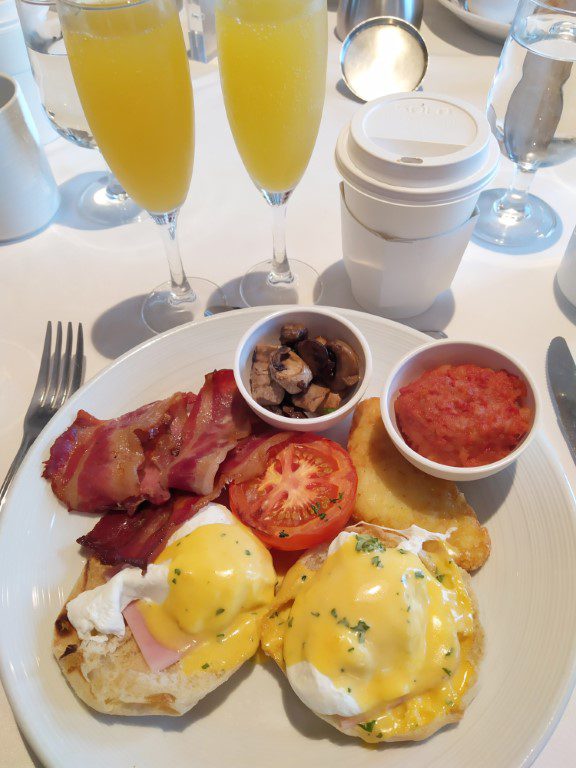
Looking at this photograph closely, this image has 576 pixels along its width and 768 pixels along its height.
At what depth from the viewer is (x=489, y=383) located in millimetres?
1438

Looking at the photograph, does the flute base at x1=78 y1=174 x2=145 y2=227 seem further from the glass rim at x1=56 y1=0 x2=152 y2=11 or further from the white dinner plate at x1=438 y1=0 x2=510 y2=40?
the white dinner plate at x1=438 y1=0 x2=510 y2=40

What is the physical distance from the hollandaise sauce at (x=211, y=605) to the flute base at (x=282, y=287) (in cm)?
101

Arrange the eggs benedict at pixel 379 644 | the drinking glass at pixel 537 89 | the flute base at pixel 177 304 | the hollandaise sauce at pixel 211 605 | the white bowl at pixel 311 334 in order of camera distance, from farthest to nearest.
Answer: the flute base at pixel 177 304, the drinking glass at pixel 537 89, the white bowl at pixel 311 334, the hollandaise sauce at pixel 211 605, the eggs benedict at pixel 379 644

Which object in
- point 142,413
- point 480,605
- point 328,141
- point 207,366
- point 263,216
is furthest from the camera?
point 328,141

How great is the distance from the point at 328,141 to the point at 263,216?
0.57 meters

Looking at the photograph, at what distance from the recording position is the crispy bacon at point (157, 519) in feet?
4.53

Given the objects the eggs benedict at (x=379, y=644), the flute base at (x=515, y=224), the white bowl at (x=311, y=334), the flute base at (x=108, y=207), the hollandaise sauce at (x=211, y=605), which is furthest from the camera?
the flute base at (x=108, y=207)

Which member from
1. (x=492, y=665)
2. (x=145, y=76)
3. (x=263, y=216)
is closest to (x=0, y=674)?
(x=492, y=665)

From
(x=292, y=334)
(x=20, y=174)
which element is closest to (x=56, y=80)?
(x=20, y=174)

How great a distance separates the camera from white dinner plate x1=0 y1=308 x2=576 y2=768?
3.72 feet

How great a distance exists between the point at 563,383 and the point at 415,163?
79 cm

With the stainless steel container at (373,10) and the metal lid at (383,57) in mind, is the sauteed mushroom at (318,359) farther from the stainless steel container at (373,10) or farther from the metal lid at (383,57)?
the stainless steel container at (373,10)

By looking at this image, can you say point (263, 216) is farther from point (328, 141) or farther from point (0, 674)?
point (0, 674)

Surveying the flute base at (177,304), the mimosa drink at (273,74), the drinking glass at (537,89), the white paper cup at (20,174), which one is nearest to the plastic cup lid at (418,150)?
the mimosa drink at (273,74)
